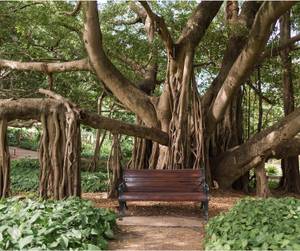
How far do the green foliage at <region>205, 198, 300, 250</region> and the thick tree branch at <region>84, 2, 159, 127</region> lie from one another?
3.82 meters

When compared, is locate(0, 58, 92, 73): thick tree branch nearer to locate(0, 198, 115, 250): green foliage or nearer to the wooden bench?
the wooden bench

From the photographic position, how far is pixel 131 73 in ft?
39.2

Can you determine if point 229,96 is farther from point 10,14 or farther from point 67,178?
point 10,14

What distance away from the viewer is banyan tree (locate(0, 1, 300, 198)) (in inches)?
268

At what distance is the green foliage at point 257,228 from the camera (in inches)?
159

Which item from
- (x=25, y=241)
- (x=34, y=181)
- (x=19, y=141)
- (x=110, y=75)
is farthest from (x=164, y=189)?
(x=19, y=141)

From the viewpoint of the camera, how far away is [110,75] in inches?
332

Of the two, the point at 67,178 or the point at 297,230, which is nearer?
the point at 297,230

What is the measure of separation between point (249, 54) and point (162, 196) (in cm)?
279

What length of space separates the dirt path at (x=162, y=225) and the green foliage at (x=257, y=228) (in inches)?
15.5

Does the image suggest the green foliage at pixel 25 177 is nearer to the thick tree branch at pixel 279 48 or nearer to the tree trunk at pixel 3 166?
the tree trunk at pixel 3 166

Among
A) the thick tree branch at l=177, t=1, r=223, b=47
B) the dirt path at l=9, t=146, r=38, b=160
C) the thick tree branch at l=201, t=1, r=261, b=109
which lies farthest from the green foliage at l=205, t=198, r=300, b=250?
the dirt path at l=9, t=146, r=38, b=160

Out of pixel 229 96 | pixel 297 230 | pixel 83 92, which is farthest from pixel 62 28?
pixel 297 230

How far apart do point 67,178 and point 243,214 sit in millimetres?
2799
